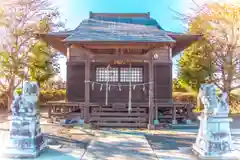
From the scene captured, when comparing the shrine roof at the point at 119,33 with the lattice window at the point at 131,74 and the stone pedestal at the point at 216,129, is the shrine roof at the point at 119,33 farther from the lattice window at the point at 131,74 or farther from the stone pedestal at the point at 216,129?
the stone pedestal at the point at 216,129

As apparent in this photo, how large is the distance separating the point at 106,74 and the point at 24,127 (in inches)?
220

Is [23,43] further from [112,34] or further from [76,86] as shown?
[112,34]

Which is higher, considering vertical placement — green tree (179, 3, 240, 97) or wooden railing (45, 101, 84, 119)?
green tree (179, 3, 240, 97)

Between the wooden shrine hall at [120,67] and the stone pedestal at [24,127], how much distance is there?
3154 mm

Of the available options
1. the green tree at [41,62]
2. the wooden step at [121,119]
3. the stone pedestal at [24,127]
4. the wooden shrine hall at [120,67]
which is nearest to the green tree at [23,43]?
the green tree at [41,62]

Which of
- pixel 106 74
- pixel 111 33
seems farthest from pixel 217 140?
pixel 106 74

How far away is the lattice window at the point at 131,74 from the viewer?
931 cm

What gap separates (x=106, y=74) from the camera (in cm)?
933

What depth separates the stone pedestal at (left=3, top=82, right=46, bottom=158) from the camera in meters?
3.89

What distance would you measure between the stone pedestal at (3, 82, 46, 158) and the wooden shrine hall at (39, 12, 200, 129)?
10.3ft

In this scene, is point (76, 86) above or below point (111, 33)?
below

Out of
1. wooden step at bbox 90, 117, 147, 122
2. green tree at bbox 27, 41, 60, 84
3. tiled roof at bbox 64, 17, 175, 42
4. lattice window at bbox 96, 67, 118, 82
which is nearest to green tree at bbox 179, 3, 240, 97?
tiled roof at bbox 64, 17, 175, 42

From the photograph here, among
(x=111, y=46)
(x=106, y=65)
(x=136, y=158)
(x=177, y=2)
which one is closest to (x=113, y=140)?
(x=136, y=158)

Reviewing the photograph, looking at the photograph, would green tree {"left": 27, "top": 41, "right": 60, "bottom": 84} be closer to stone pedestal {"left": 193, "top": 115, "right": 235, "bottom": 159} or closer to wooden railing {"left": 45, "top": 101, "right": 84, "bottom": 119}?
wooden railing {"left": 45, "top": 101, "right": 84, "bottom": 119}
